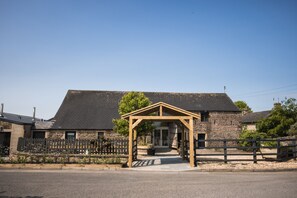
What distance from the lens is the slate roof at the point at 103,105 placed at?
79.5 ft

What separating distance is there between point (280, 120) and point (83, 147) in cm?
2545

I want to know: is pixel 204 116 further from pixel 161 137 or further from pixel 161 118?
pixel 161 118

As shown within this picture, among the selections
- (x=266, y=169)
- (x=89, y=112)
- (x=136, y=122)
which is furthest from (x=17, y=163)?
(x=89, y=112)

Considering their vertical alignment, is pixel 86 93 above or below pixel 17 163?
above

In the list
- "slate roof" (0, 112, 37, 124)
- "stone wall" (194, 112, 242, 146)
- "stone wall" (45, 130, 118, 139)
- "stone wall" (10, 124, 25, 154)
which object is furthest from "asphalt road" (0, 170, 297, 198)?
"stone wall" (194, 112, 242, 146)

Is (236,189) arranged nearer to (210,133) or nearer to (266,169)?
(266,169)

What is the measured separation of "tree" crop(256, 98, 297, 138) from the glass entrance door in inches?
525

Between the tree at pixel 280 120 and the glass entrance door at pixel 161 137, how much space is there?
13340 mm

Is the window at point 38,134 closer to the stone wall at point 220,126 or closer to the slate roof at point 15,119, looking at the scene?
the slate roof at point 15,119

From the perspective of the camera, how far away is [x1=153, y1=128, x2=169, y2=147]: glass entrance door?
25.9 metres

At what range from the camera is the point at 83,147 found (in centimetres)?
1488

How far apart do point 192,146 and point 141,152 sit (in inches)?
345

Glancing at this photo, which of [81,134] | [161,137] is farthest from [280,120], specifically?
[81,134]

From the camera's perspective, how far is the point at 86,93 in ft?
96.9
